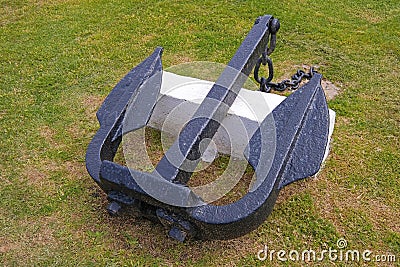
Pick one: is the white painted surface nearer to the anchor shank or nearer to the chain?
the chain

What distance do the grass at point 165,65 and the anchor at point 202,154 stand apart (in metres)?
0.38

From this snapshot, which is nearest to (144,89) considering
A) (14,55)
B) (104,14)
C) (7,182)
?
(7,182)

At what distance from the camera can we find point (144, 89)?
3.50 meters

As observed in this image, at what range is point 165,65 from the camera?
5.13 m

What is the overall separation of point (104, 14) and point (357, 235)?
4.23 meters

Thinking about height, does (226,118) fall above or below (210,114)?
below

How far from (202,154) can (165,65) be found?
7.17 feet

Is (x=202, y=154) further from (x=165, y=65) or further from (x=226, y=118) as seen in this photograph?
(x=165, y=65)

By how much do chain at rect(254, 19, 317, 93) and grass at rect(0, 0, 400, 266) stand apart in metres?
0.30

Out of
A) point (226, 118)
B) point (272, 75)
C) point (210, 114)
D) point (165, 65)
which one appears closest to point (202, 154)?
point (210, 114)

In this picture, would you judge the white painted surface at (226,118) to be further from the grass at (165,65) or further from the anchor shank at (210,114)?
the grass at (165,65)

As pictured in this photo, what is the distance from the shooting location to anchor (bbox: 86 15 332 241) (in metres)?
2.68

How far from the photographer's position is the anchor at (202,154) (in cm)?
268

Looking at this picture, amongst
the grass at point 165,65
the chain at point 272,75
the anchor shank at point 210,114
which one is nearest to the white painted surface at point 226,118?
the chain at point 272,75
